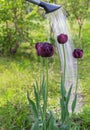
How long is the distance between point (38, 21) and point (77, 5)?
2.61ft

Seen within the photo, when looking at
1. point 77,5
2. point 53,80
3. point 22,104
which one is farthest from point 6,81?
point 77,5

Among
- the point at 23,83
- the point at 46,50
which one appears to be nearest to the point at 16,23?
the point at 23,83

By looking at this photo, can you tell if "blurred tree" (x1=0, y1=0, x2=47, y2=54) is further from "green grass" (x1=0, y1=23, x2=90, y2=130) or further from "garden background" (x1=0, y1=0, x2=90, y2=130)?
"green grass" (x1=0, y1=23, x2=90, y2=130)

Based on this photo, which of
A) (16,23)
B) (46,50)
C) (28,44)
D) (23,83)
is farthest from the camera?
(28,44)

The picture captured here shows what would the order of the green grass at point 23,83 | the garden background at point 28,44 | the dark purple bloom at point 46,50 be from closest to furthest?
1. the dark purple bloom at point 46,50
2. the green grass at point 23,83
3. the garden background at point 28,44

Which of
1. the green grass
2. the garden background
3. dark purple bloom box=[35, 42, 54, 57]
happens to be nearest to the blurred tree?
the garden background

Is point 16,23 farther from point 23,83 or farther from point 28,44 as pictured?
point 23,83

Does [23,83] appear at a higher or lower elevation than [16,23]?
lower

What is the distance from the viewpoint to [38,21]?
664cm

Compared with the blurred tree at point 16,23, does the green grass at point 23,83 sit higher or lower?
lower

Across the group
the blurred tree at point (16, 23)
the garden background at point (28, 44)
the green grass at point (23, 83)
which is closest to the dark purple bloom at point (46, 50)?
the green grass at point (23, 83)

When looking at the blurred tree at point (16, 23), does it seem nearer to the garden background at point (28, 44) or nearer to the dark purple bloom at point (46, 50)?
the garden background at point (28, 44)

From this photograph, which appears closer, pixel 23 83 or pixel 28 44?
pixel 23 83

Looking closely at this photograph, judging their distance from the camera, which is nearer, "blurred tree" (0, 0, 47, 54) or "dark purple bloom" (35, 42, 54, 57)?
"dark purple bloom" (35, 42, 54, 57)
